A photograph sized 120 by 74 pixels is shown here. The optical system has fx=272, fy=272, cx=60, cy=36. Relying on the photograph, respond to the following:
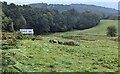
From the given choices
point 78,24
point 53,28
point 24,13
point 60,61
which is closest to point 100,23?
point 78,24

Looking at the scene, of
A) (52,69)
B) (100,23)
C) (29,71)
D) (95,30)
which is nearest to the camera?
(29,71)

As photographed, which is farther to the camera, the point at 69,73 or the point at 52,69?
the point at 52,69

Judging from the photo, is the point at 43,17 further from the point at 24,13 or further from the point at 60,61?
the point at 60,61

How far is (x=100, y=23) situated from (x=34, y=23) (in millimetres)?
25951

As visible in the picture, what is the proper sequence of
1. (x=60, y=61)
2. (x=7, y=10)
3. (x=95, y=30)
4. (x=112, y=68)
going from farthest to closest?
(x=95, y=30), (x=7, y=10), (x=60, y=61), (x=112, y=68)

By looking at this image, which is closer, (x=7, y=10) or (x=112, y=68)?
(x=112, y=68)

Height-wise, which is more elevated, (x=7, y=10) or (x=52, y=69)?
(x=7, y=10)

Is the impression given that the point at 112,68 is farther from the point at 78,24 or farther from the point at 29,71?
the point at 78,24

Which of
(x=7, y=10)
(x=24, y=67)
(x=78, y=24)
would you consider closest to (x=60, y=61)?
(x=24, y=67)

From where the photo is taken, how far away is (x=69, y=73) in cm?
928

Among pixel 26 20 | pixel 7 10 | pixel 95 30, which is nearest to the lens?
pixel 7 10

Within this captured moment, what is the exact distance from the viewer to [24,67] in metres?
9.58

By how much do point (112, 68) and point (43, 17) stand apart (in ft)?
153

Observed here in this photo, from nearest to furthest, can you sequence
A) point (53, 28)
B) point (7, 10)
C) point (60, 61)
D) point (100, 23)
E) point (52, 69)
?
point (52, 69)
point (60, 61)
point (7, 10)
point (53, 28)
point (100, 23)
